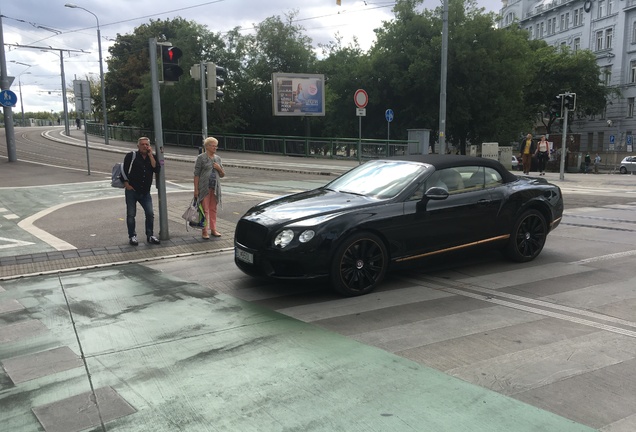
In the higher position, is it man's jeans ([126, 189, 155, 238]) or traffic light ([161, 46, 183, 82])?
traffic light ([161, 46, 183, 82])

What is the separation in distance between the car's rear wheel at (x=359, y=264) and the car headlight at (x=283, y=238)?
528 mm

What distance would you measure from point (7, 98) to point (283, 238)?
931 inches

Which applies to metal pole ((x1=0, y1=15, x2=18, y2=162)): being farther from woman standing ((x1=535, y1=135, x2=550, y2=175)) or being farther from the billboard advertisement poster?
woman standing ((x1=535, y1=135, x2=550, y2=175))

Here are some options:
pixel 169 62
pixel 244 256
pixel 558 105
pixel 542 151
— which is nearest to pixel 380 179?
pixel 244 256

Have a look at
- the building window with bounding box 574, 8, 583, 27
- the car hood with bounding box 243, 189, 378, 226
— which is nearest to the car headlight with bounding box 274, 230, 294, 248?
the car hood with bounding box 243, 189, 378, 226

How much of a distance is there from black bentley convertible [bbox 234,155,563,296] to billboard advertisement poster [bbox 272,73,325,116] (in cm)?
3224

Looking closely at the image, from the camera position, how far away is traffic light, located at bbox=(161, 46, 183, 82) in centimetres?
899

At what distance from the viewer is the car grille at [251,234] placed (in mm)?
5855

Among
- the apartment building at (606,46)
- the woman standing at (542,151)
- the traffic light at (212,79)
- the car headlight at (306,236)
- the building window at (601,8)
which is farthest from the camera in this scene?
the building window at (601,8)

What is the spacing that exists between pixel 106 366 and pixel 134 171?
4934 mm

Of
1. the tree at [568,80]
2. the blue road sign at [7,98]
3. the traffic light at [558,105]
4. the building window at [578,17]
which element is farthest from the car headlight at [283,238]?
the building window at [578,17]

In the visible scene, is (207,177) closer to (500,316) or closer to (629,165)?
(500,316)

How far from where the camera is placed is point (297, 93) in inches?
1534

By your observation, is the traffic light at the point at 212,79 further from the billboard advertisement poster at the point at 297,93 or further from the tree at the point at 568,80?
the tree at the point at 568,80
